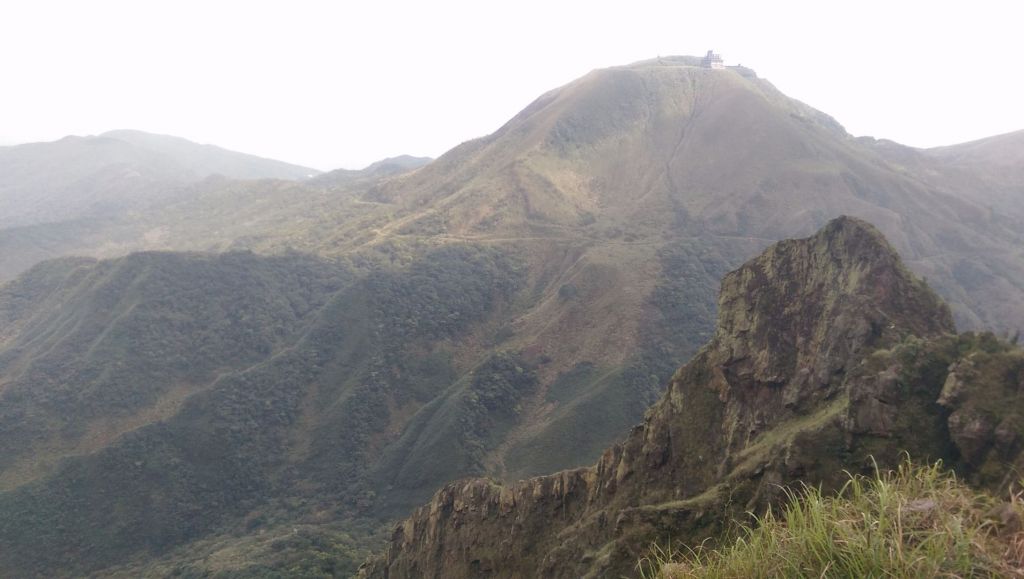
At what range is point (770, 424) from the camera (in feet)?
71.2

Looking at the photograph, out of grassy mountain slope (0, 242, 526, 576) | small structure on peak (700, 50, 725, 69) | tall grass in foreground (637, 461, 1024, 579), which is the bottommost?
grassy mountain slope (0, 242, 526, 576)

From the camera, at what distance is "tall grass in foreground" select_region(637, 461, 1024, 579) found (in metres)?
4.82

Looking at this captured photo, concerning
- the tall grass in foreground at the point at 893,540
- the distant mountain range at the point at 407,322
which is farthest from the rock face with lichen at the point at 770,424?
the distant mountain range at the point at 407,322

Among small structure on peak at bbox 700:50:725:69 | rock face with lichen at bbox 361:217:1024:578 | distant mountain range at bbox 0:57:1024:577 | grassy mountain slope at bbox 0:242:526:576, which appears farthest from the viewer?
small structure on peak at bbox 700:50:725:69

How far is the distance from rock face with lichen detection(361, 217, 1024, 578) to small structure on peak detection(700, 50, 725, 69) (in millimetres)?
145663

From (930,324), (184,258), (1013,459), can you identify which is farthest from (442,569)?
(184,258)

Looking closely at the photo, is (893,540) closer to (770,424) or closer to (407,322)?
(770,424)

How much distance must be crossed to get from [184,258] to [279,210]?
57.8m

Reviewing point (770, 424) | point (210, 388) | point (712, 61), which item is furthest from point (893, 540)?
point (712, 61)

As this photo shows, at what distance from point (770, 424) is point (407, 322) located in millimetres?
55080

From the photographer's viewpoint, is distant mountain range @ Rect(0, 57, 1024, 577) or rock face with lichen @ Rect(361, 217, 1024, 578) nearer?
rock face with lichen @ Rect(361, 217, 1024, 578)

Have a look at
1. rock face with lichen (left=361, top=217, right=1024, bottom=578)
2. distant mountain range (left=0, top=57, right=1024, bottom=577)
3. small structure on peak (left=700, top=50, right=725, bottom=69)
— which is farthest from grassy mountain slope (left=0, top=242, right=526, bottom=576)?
small structure on peak (left=700, top=50, right=725, bottom=69)

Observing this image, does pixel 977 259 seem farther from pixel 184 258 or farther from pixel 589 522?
pixel 184 258

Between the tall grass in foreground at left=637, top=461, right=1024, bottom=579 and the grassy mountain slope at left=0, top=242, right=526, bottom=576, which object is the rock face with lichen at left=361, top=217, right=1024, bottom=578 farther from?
the grassy mountain slope at left=0, top=242, right=526, bottom=576
